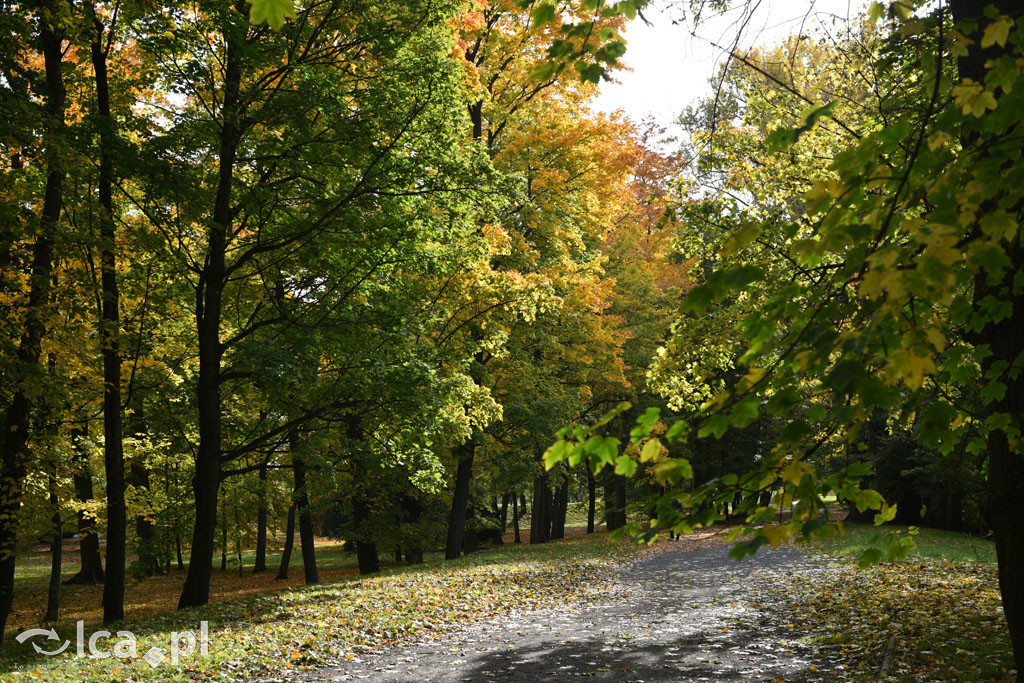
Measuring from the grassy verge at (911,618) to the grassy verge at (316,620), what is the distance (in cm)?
299

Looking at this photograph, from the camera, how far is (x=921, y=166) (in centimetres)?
250

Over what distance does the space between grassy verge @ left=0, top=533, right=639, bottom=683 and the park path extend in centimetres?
60

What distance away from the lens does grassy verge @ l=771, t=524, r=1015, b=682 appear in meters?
6.67

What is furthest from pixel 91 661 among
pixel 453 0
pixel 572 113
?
pixel 572 113

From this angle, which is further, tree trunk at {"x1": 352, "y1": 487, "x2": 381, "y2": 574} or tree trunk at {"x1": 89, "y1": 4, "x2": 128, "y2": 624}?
tree trunk at {"x1": 352, "y1": 487, "x2": 381, "y2": 574}

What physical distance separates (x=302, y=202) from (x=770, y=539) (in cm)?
1113

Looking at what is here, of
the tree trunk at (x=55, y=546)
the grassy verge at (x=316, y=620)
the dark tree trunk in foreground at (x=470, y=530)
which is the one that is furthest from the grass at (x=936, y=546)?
the tree trunk at (x=55, y=546)

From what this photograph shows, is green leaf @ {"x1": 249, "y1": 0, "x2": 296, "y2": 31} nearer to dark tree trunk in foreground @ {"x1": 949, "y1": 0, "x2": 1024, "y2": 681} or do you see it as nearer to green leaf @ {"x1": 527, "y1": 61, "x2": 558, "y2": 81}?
green leaf @ {"x1": 527, "y1": 61, "x2": 558, "y2": 81}

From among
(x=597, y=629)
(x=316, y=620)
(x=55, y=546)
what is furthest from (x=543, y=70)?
(x=55, y=546)

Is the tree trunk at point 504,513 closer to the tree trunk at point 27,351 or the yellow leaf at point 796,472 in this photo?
the tree trunk at point 27,351

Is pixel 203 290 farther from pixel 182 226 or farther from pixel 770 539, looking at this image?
pixel 770 539

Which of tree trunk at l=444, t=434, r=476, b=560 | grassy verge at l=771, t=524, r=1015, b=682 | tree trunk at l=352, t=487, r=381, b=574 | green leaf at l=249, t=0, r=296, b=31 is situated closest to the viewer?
green leaf at l=249, t=0, r=296, b=31

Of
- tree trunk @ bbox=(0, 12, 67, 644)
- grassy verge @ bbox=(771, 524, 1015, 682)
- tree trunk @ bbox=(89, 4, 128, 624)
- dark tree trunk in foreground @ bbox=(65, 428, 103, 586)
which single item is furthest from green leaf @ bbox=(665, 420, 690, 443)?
dark tree trunk in foreground @ bbox=(65, 428, 103, 586)

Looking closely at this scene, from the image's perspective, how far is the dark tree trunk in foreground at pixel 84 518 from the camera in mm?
12578
